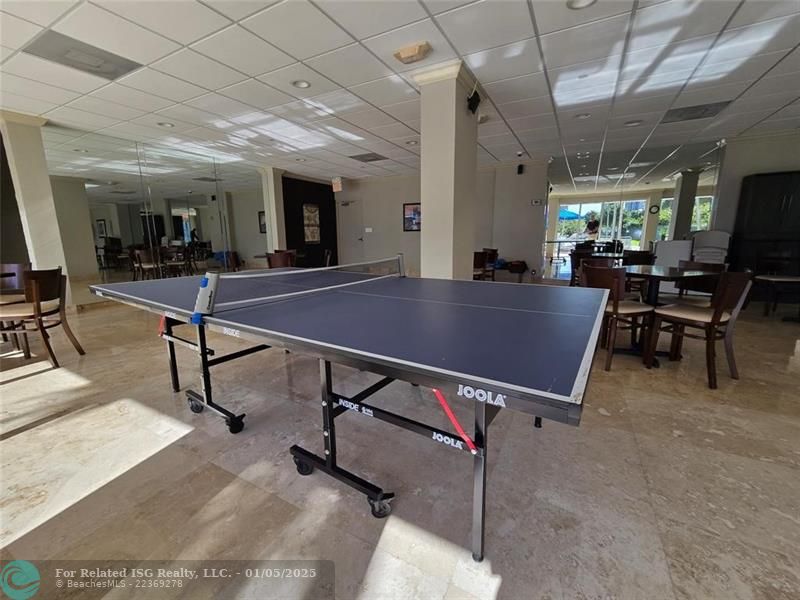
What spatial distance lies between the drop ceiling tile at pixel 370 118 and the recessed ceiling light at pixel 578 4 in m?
2.53

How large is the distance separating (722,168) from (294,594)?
8756 millimetres

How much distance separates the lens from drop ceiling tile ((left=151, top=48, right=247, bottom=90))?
314 cm

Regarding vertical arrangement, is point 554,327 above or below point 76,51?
below

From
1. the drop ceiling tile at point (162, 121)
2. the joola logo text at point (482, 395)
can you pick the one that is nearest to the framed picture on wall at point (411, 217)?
the drop ceiling tile at point (162, 121)

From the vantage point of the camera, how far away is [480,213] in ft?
26.8

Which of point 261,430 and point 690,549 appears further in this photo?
point 261,430

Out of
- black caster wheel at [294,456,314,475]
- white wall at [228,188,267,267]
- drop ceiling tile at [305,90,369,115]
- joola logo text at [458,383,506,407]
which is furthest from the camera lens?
white wall at [228,188,267,267]

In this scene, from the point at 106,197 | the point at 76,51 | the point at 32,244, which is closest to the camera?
the point at 76,51

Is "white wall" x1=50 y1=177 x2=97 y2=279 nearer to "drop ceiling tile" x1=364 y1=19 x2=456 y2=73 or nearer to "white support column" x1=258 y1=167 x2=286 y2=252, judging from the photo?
"white support column" x1=258 y1=167 x2=286 y2=252

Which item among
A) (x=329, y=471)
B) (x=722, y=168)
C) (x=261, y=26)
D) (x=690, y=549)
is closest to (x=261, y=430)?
(x=329, y=471)

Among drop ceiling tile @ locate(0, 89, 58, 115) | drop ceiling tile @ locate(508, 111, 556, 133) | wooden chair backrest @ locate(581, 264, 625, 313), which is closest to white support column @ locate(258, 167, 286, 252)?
drop ceiling tile @ locate(0, 89, 58, 115)

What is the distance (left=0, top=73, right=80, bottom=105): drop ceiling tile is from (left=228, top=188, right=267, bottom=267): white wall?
6.22 meters

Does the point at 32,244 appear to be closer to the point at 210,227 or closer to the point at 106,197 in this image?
the point at 106,197

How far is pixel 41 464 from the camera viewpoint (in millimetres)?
1822
